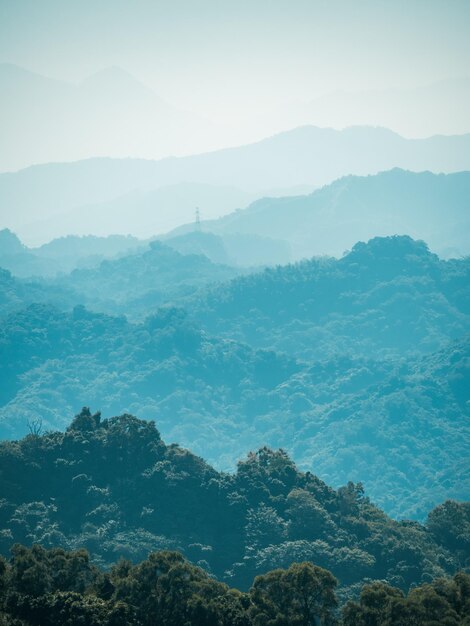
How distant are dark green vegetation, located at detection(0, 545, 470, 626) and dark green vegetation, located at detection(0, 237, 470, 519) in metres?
64.9

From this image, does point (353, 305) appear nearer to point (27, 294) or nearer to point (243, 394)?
point (243, 394)

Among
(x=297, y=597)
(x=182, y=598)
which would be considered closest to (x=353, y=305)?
(x=297, y=597)

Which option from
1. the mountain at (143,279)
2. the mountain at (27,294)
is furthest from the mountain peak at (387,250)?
the mountain at (27,294)

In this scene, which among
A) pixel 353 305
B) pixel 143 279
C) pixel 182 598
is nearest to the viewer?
pixel 182 598

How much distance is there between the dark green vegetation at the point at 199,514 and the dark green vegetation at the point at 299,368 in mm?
44685

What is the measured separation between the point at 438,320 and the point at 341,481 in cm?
5367

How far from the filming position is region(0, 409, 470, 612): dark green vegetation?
5116 centimetres

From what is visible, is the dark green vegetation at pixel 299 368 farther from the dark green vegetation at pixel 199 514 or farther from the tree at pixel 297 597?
the tree at pixel 297 597

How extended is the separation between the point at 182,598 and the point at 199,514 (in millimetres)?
19110

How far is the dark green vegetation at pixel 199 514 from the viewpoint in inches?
2014

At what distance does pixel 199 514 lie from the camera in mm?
54656

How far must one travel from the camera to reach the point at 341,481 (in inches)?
4385

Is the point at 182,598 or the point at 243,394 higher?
the point at 243,394

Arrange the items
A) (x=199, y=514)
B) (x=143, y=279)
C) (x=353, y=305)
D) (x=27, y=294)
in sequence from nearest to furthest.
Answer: (x=199, y=514) < (x=353, y=305) < (x=27, y=294) < (x=143, y=279)
